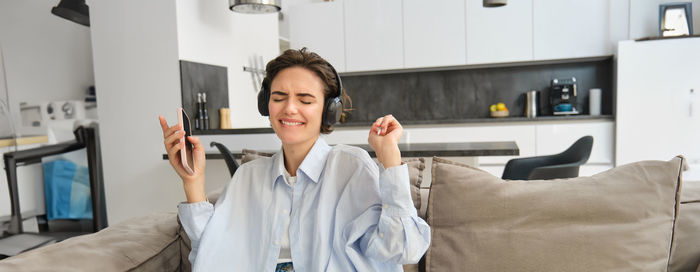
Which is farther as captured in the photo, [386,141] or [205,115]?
[205,115]

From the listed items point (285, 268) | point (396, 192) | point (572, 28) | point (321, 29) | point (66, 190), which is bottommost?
point (66, 190)

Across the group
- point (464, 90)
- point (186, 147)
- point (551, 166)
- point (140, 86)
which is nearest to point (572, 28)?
point (464, 90)

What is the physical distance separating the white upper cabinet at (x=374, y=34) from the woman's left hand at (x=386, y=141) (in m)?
3.77

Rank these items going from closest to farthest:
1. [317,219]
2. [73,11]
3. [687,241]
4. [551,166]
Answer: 1. [317,219]
2. [687,241]
3. [551,166]
4. [73,11]

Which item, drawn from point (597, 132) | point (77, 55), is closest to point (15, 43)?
point (77, 55)

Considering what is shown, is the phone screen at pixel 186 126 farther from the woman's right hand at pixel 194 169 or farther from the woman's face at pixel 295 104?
the woman's face at pixel 295 104

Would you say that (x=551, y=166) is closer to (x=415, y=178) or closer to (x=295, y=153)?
(x=415, y=178)

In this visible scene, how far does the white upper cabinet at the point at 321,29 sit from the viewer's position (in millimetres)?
4832

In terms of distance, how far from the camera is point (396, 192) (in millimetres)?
1023

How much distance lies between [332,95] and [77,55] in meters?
3.12

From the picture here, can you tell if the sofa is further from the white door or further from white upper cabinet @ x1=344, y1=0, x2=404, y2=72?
white upper cabinet @ x1=344, y1=0, x2=404, y2=72

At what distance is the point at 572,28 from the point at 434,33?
1252 millimetres

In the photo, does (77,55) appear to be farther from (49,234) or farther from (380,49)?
(380,49)

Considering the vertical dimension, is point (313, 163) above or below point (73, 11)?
below
